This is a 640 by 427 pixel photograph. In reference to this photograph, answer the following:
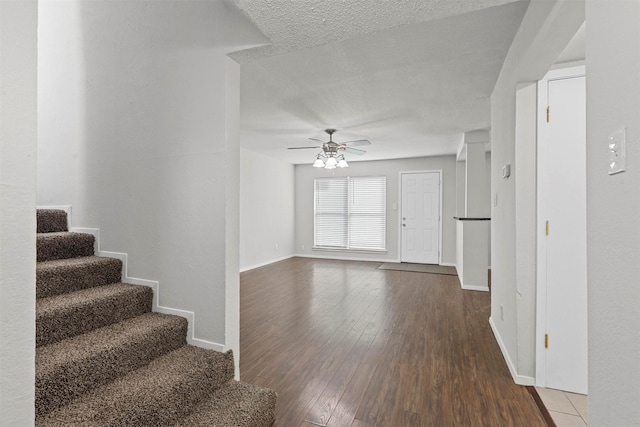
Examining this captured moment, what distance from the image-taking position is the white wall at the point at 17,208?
79cm

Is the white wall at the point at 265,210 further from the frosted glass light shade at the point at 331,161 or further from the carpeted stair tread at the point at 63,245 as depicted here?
the carpeted stair tread at the point at 63,245

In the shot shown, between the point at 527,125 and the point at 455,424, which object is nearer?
the point at 455,424

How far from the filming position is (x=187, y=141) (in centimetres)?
202

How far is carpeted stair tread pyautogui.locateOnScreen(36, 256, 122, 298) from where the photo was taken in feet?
6.05

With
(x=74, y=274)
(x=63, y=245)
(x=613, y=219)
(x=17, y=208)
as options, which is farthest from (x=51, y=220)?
(x=613, y=219)

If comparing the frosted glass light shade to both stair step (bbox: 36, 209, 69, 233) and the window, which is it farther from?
the window

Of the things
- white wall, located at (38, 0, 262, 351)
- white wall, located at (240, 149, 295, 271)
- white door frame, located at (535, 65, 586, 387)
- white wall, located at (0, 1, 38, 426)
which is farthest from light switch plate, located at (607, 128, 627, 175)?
white wall, located at (240, 149, 295, 271)

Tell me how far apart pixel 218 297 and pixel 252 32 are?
1.68m

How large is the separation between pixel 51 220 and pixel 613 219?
3.47 m

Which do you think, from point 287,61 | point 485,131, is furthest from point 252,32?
point 485,131

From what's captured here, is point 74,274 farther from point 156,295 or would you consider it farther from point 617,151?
point 617,151

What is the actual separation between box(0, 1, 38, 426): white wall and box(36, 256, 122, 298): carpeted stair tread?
1.30m

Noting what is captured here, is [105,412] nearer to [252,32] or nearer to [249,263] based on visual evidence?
[252,32]

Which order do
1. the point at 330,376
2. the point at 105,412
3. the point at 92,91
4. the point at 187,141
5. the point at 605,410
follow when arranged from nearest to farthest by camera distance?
the point at 605,410
the point at 105,412
the point at 187,141
the point at 330,376
the point at 92,91
